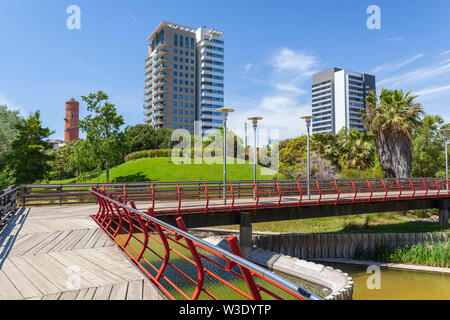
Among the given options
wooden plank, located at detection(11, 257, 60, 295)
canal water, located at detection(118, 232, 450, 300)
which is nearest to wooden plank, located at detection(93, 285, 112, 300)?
wooden plank, located at detection(11, 257, 60, 295)

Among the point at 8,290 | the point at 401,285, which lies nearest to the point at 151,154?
the point at 401,285

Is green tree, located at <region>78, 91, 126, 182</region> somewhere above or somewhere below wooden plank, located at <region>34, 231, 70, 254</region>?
above

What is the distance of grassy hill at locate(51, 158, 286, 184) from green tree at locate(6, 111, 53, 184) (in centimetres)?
1435

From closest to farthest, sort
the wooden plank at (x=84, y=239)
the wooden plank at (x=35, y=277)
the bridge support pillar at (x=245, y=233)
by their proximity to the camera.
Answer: the wooden plank at (x=35, y=277), the wooden plank at (x=84, y=239), the bridge support pillar at (x=245, y=233)

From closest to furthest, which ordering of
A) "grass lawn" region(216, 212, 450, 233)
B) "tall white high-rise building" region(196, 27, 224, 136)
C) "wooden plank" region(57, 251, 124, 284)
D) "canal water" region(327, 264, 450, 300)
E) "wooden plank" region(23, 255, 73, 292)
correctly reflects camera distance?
1. "wooden plank" region(23, 255, 73, 292)
2. "wooden plank" region(57, 251, 124, 284)
3. "canal water" region(327, 264, 450, 300)
4. "grass lawn" region(216, 212, 450, 233)
5. "tall white high-rise building" region(196, 27, 224, 136)

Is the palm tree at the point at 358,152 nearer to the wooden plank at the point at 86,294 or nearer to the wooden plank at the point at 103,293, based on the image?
the wooden plank at the point at 103,293

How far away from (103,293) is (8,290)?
146 centimetres

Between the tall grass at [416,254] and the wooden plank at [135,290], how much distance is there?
16835mm

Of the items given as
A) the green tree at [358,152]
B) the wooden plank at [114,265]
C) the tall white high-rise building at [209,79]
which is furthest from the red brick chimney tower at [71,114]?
the wooden plank at [114,265]

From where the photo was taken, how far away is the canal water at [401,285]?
1263 cm

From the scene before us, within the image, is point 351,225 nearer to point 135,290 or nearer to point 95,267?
point 95,267

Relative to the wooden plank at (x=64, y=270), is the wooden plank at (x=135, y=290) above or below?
above

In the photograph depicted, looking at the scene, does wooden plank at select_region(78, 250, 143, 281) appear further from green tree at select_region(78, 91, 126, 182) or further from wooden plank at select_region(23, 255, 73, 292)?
green tree at select_region(78, 91, 126, 182)

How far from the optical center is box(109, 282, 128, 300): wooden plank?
378 centimetres
